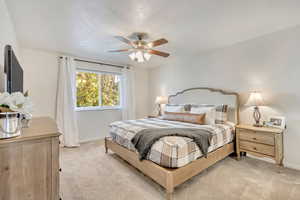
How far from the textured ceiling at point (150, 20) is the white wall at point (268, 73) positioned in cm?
23

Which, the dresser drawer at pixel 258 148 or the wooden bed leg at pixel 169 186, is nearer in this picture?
the wooden bed leg at pixel 169 186

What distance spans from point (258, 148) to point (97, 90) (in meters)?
4.22

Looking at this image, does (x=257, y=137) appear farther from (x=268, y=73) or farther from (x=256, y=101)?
(x=268, y=73)

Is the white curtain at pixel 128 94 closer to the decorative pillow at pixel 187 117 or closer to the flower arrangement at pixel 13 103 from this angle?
the decorative pillow at pixel 187 117

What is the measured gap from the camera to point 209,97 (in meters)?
3.63

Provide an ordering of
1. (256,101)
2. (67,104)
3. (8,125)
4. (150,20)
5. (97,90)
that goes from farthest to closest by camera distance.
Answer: (97,90), (67,104), (256,101), (150,20), (8,125)

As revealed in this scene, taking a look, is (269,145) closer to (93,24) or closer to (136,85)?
(93,24)

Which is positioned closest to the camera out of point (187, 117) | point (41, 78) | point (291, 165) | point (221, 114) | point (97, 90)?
point (291, 165)

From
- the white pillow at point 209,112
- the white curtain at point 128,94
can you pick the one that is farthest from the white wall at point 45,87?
the white pillow at point 209,112

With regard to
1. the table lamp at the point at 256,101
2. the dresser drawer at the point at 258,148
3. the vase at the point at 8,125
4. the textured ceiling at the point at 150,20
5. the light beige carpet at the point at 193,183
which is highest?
the textured ceiling at the point at 150,20

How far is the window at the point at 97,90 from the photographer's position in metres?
4.21

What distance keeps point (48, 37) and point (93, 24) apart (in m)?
1.18

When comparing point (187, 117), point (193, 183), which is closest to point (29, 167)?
point (193, 183)

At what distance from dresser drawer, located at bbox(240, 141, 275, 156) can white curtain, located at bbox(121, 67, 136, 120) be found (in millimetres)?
3258
